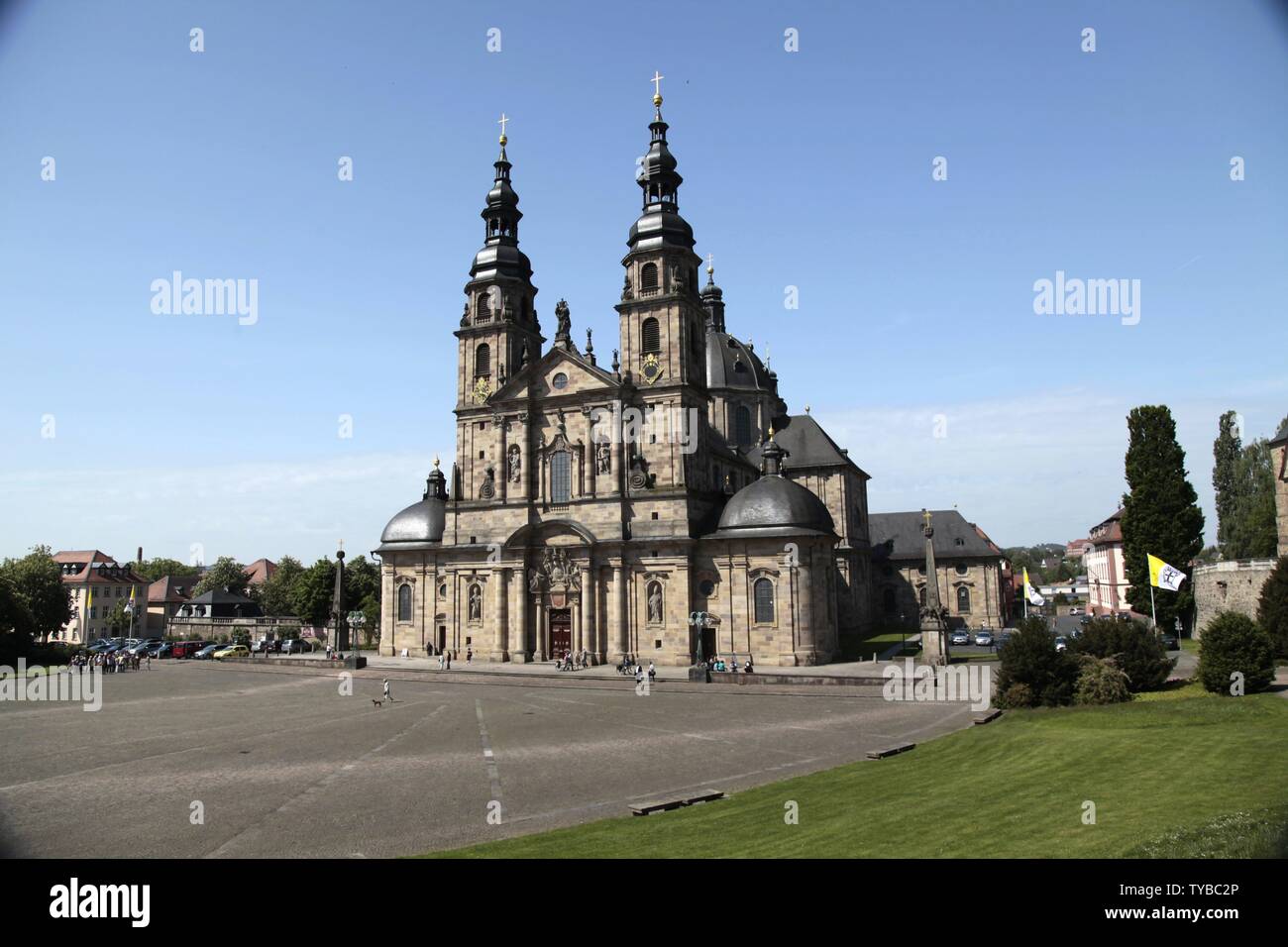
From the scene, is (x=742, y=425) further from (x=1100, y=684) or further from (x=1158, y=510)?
(x=1100, y=684)

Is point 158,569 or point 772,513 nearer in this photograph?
point 772,513

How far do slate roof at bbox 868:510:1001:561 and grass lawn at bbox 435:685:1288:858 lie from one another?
58205 millimetres

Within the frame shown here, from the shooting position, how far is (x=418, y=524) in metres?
→ 63.5

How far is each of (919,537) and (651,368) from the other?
130 feet

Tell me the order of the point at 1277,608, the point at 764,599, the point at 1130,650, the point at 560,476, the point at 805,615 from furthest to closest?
the point at 560,476
the point at 764,599
the point at 805,615
the point at 1277,608
the point at 1130,650

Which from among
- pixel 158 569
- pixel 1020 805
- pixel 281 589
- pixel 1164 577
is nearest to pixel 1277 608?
pixel 1164 577

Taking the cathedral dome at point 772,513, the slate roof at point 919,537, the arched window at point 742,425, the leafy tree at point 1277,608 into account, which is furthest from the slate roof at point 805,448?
the leafy tree at point 1277,608

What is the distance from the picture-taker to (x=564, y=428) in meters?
56.8

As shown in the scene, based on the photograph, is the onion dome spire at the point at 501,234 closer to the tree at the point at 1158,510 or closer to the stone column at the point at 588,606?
the stone column at the point at 588,606

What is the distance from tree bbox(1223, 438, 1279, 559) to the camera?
206 ft

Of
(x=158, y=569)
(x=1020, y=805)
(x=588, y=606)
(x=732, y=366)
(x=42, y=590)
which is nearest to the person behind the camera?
(x=1020, y=805)

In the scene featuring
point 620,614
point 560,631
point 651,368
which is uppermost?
point 651,368

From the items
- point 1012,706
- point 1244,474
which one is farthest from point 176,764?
point 1244,474
